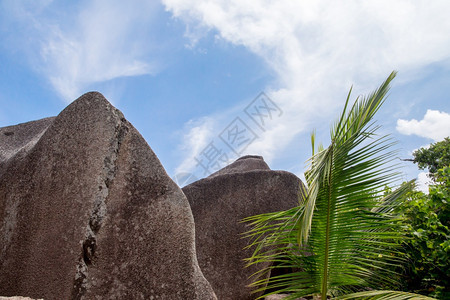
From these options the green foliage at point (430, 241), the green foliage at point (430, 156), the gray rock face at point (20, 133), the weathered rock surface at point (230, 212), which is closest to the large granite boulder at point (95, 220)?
the gray rock face at point (20, 133)

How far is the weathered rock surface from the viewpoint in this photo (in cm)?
496

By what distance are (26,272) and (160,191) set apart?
1.02 m

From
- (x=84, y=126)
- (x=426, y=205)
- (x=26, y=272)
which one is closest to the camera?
(x=26, y=272)

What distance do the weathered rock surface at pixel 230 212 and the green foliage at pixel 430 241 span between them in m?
1.72

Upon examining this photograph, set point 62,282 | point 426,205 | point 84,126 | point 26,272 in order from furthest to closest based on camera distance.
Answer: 1. point 426,205
2. point 84,126
3. point 26,272
4. point 62,282

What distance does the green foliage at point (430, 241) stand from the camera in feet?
11.1

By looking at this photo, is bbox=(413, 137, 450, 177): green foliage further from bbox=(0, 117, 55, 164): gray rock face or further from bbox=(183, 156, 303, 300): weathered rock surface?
bbox=(0, 117, 55, 164): gray rock face

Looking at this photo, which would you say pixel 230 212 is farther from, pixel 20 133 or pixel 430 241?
pixel 20 133

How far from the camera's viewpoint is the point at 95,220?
256 cm

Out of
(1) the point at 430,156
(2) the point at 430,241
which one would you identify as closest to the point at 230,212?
(2) the point at 430,241

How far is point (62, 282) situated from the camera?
2465 mm

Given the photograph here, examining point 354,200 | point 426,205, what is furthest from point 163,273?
point 426,205

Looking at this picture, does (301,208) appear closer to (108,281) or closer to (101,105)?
(108,281)

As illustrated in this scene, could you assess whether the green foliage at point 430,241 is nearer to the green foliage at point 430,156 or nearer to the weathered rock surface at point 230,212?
the weathered rock surface at point 230,212
